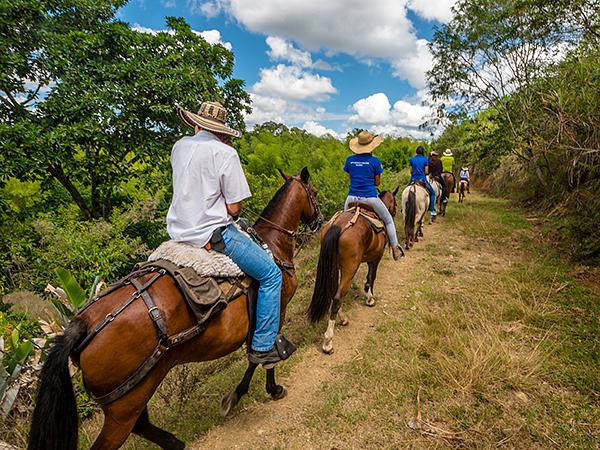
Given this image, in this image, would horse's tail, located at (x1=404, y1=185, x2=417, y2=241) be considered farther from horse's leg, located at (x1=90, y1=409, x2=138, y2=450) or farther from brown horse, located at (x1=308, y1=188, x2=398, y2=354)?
horse's leg, located at (x1=90, y1=409, x2=138, y2=450)

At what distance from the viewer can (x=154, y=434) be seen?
2.62m

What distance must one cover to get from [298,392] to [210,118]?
2887mm

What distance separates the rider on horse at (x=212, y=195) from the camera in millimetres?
2445

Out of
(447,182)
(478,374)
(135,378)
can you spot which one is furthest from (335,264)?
(447,182)

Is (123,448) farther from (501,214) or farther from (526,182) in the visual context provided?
(526,182)

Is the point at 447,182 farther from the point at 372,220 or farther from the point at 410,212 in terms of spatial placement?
the point at 372,220

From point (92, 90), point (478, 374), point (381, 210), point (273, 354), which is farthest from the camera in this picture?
point (92, 90)

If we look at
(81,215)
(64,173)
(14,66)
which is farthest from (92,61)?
(81,215)

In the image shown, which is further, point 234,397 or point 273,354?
point 234,397

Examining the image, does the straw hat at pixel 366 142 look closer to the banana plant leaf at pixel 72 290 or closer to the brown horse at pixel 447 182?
the banana plant leaf at pixel 72 290

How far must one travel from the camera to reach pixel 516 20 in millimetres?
10680

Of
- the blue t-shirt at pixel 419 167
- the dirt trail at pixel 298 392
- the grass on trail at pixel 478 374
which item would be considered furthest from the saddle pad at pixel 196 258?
the blue t-shirt at pixel 419 167

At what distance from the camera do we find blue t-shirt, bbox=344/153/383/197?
484cm

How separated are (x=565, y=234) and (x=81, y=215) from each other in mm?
11007
